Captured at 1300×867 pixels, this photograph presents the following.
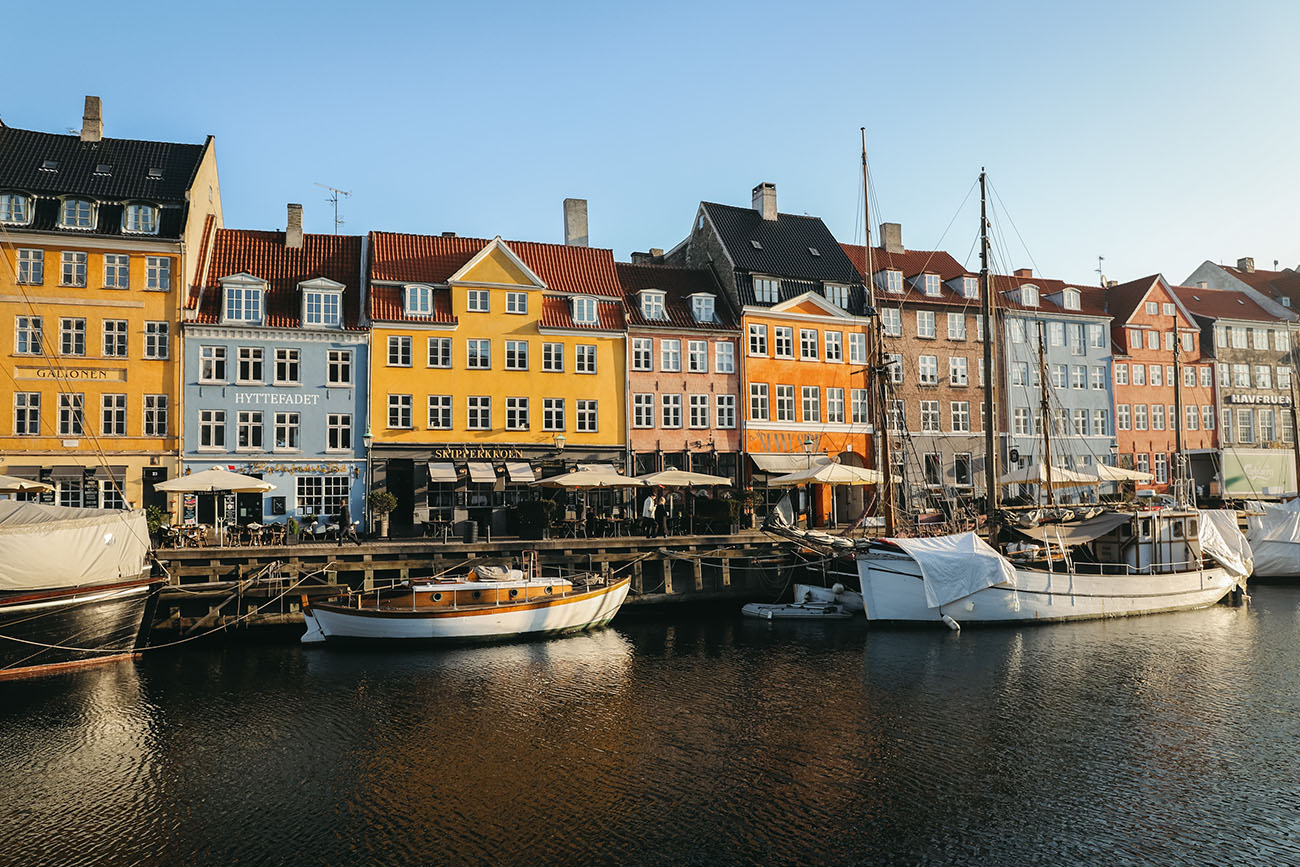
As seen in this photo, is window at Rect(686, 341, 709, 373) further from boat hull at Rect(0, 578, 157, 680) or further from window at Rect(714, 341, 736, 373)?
boat hull at Rect(0, 578, 157, 680)

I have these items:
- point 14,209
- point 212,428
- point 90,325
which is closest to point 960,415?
point 212,428

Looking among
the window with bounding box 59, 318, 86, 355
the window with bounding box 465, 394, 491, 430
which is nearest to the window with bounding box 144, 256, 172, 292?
the window with bounding box 59, 318, 86, 355

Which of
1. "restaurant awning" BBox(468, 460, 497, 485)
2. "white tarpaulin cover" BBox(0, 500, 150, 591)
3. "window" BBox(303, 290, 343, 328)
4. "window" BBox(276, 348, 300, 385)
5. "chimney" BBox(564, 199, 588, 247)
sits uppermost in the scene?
"chimney" BBox(564, 199, 588, 247)

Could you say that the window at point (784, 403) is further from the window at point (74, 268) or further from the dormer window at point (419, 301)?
the window at point (74, 268)

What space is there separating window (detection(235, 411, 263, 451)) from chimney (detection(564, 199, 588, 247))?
19035mm

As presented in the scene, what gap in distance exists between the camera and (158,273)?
39.3 m

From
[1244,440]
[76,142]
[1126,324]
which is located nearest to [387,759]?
[76,142]

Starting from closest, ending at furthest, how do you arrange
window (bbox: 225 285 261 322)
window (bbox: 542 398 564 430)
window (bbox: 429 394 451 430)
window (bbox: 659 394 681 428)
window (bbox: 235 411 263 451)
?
window (bbox: 235 411 263 451)
window (bbox: 225 285 261 322)
window (bbox: 429 394 451 430)
window (bbox: 542 398 564 430)
window (bbox: 659 394 681 428)

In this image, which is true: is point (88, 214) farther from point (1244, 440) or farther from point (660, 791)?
point (1244, 440)

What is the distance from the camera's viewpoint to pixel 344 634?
94.5 feet

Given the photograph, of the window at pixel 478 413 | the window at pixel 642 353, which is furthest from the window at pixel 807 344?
the window at pixel 478 413

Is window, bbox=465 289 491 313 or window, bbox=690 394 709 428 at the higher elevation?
window, bbox=465 289 491 313

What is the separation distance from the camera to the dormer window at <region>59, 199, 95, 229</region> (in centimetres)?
3869

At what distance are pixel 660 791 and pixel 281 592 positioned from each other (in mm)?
19170
